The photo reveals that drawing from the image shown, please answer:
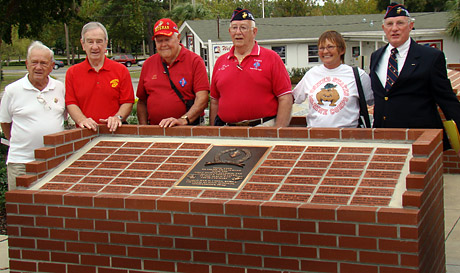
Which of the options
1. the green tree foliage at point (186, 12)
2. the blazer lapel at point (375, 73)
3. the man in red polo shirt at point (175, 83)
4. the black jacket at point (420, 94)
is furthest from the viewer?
the green tree foliage at point (186, 12)

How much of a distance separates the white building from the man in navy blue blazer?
2491 cm

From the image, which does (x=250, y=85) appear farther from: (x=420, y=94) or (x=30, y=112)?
(x=30, y=112)

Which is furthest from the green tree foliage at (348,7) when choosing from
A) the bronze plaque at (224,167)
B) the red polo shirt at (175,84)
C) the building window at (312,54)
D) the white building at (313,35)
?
the bronze plaque at (224,167)

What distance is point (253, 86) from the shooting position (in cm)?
470

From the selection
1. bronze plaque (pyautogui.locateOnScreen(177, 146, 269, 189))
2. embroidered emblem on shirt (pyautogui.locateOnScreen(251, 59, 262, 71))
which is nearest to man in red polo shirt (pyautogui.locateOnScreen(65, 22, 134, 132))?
bronze plaque (pyautogui.locateOnScreen(177, 146, 269, 189))

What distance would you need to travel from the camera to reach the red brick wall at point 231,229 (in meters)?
3.38

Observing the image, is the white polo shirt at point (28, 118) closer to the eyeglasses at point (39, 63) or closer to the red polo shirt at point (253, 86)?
the eyeglasses at point (39, 63)

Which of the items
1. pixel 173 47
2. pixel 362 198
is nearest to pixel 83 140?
pixel 173 47

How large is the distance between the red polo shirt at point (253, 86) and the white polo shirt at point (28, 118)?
1420mm

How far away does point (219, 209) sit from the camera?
370 cm

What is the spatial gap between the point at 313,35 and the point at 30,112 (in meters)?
30.9

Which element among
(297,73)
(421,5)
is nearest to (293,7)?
(421,5)

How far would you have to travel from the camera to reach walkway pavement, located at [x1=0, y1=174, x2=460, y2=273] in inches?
188

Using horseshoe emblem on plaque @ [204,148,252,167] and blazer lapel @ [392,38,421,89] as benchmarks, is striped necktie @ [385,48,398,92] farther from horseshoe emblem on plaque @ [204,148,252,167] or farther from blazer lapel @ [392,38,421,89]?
horseshoe emblem on plaque @ [204,148,252,167]
